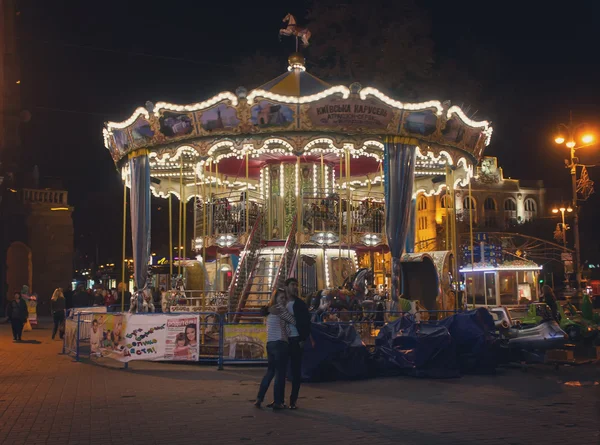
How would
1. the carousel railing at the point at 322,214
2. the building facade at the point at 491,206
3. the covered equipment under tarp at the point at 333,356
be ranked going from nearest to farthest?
the covered equipment under tarp at the point at 333,356 < the carousel railing at the point at 322,214 < the building facade at the point at 491,206

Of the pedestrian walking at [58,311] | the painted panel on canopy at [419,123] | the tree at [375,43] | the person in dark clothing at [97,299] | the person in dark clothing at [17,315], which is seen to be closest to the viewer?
the painted panel on canopy at [419,123]

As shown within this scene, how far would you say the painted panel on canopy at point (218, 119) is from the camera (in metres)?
14.9

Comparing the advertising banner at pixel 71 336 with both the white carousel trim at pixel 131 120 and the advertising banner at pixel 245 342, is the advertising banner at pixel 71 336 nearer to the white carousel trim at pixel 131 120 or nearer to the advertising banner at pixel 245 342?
the advertising banner at pixel 245 342

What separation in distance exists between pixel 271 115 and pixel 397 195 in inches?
128

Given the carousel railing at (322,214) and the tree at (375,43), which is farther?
the tree at (375,43)

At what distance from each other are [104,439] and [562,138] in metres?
19.8

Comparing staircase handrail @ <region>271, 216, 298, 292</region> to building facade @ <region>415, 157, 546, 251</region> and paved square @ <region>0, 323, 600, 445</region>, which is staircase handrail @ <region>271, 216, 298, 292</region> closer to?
paved square @ <region>0, 323, 600, 445</region>

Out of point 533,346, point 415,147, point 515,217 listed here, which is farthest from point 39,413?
point 515,217

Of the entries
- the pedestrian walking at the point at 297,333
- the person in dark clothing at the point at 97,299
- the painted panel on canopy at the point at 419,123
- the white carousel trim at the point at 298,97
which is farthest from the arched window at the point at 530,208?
the pedestrian walking at the point at 297,333

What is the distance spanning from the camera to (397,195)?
47.4 ft

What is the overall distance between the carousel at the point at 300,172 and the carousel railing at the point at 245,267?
36mm

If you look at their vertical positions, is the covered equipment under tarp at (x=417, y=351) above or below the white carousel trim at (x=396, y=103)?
below

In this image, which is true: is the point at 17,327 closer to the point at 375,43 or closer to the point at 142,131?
the point at 142,131

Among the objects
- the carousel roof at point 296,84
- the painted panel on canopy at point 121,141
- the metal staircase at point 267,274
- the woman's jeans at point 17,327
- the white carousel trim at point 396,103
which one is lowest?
the woman's jeans at point 17,327
